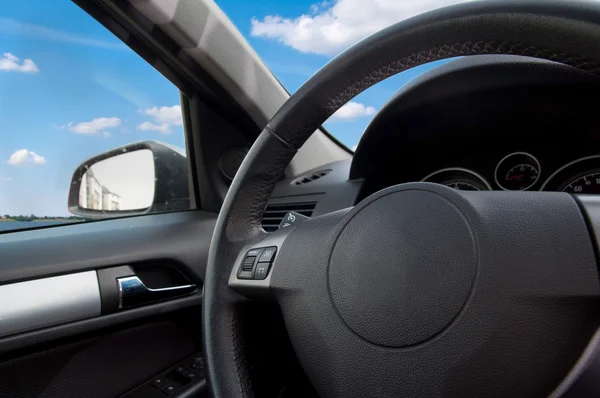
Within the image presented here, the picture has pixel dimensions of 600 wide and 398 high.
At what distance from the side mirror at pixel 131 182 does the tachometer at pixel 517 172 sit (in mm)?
1303

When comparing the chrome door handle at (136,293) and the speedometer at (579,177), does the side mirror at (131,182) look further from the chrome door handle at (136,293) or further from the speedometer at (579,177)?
the speedometer at (579,177)

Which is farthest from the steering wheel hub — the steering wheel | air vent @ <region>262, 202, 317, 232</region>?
air vent @ <region>262, 202, 317, 232</region>

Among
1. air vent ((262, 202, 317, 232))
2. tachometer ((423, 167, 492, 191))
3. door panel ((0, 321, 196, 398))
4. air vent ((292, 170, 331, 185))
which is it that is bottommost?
door panel ((0, 321, 196, 398))

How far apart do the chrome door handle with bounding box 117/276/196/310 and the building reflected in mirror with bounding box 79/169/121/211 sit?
0.53 meters

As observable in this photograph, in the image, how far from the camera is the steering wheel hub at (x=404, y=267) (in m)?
0.68

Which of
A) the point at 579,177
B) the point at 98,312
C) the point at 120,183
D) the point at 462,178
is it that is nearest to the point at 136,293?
the point at 98,312

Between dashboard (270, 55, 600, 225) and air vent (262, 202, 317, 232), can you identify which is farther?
air vent (262, 202, 317, 232)

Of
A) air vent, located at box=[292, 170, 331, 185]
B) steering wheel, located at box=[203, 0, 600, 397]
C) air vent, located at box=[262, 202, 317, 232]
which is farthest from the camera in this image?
air vent, located at box=[292, 170, 331, 185]

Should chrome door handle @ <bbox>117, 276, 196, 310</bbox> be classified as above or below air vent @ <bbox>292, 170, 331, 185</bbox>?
below

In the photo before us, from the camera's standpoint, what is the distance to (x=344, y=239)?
2.68 feet

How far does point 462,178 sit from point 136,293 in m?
1.08

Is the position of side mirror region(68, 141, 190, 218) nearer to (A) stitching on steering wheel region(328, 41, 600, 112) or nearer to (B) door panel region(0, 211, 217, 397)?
(B) door panel region(0, 211, 217, 397)

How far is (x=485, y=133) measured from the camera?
145cm

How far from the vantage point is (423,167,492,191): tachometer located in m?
1.52
